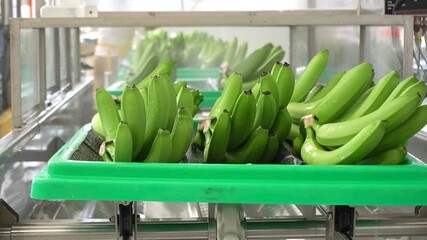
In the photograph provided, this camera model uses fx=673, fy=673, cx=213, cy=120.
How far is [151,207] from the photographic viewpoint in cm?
266

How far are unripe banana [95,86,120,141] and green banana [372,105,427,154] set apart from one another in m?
0.51

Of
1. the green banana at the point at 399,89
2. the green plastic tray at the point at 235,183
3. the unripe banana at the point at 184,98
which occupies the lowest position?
the green plastic tray at the point at 235,183

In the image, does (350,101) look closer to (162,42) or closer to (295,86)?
(295,86)

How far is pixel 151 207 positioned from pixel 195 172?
154cm

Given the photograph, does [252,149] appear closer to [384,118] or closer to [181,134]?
[181,134]

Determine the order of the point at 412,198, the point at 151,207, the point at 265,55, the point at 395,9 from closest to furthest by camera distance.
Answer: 1. the point at 412,198
2. the point at 395,9
3. the point at 151,207
4. the point at 265,55

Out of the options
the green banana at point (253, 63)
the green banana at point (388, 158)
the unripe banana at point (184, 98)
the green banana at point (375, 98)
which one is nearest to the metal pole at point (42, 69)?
the green banana at point (253, 63)

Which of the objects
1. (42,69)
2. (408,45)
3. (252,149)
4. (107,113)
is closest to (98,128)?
(107,113)

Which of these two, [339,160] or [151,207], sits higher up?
[339,160]

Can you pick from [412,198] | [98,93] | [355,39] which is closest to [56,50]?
[355,39]

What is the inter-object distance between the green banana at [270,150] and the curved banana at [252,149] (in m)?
→ 0.02

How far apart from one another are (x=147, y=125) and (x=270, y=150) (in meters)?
0.25

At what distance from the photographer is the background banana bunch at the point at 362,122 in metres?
1.19

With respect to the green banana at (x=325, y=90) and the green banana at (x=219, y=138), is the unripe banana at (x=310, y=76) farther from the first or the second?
the green banana at (x=219, y=138)
